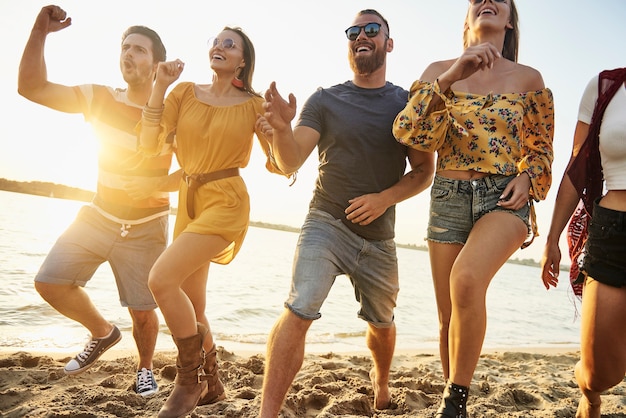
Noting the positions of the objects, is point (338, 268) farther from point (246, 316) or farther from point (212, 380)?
point (246, 316)

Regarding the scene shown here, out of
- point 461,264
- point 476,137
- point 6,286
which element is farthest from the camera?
point 6,286

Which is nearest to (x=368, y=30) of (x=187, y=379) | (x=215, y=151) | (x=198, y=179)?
(x=215, y=151)

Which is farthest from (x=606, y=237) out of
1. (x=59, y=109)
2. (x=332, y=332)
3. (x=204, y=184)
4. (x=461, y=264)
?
(x=332, y=332)

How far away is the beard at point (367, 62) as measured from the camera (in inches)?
142

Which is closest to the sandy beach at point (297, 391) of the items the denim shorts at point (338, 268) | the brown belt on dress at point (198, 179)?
the denim shorts at point (338, 268)

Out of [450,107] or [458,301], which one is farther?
[450,107]

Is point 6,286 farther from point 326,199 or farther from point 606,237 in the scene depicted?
point 606,237

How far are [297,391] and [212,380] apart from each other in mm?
780

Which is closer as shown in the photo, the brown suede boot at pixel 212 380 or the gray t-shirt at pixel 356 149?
the gray t-shirt at pixel 356 149

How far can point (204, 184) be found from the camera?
3488mm

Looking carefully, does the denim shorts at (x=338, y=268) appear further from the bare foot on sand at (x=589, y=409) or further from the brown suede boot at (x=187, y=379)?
the bare foot on sand at (x=589, y=409)

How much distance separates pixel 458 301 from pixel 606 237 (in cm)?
88

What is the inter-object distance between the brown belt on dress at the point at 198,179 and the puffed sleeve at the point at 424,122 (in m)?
1.19

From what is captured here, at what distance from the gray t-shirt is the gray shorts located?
145 centimetres
